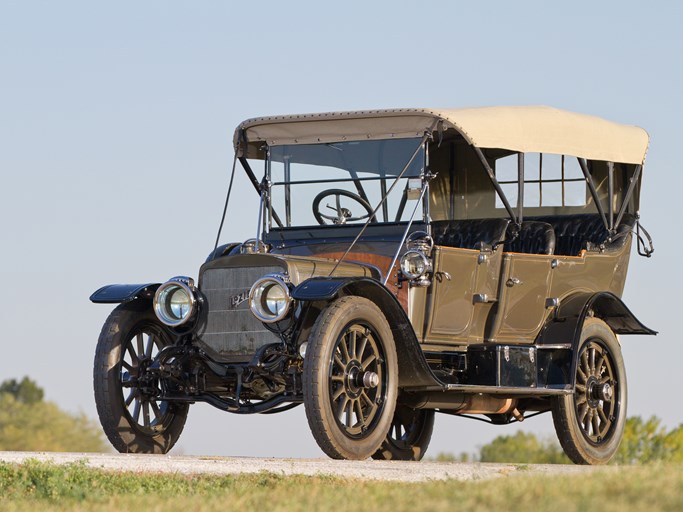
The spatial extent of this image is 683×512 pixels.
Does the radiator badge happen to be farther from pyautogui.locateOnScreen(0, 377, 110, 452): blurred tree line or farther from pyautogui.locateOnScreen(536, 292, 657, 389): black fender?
pyautogui.locateOnScreen(0, 377, 110, 452): blurred tree line

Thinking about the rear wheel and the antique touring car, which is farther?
the rear wheel

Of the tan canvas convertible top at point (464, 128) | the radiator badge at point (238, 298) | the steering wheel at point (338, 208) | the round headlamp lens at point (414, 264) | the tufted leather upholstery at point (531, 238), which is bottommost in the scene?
the radiator badge at point (238, 298)

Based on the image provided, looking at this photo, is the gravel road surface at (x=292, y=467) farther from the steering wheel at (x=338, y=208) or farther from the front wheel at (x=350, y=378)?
the steering wheel at (x=338, y=208)

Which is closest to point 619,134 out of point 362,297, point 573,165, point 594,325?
point 573,165

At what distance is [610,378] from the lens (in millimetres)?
13812

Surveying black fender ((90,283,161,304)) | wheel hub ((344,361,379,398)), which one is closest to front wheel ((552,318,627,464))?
wheel hub ((344,361,379,398))

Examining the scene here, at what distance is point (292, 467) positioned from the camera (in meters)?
9.30

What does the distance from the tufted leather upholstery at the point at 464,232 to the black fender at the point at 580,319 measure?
97cm

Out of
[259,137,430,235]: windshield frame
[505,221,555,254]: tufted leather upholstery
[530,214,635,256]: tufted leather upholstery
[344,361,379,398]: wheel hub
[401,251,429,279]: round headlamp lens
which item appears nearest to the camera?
[344,361,379,398]: wheel hub

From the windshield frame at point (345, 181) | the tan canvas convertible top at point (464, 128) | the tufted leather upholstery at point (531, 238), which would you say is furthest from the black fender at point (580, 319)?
the windshield frame at point (345, 181)

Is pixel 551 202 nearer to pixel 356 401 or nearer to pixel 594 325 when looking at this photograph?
pixel 594 325

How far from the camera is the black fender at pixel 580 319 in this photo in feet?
43.4

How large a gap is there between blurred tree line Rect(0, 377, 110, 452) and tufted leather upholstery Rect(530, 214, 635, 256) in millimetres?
34970

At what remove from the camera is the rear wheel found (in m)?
14.5
